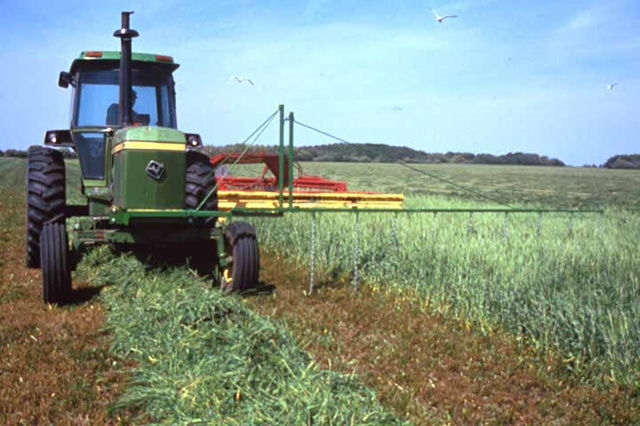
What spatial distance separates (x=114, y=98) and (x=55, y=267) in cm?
239

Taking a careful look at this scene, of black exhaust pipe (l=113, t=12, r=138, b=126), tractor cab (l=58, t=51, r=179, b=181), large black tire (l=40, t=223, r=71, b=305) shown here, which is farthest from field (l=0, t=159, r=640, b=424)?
black exhaust pipe (l=113, t=12, r=138, b=126)

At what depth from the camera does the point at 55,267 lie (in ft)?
19.3

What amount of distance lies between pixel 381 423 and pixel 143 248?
4.84 metres

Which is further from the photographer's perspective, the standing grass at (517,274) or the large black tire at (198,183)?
the large black tire at (198,183)

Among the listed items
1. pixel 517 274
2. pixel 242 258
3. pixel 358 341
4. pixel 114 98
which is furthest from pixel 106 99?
pixel 517 274

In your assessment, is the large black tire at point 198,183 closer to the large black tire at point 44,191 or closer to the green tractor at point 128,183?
the green tractor at point 128,183

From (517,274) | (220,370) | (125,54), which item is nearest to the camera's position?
Answer: (220,370)

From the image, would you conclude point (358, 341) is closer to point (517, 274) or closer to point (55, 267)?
point (517, 274)

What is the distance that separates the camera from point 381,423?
11.0ft

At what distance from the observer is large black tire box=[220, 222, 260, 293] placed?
6.23 m

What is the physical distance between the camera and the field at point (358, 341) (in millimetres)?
3693

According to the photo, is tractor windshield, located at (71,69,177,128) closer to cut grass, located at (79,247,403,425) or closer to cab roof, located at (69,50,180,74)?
cab roof, located at (69,50,180,74)

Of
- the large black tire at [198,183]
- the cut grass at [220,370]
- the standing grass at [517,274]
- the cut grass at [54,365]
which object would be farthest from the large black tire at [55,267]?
the standing grass at [517,274]

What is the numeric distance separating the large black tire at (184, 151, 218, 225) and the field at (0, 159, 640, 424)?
732 millimetres
